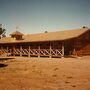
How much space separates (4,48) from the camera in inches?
1353

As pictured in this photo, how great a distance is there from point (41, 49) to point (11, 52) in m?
7.72

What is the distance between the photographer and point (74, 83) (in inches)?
376

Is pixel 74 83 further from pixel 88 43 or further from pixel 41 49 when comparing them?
pixel 88 43

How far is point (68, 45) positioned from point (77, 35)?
289 centimetres

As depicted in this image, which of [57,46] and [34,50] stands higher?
[57,46]

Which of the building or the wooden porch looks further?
the building

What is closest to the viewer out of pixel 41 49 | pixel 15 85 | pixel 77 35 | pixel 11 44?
pixel 15 85

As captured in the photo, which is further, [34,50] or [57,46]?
[34,50]

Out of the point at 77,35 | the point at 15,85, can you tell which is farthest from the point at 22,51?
the point at 15,85

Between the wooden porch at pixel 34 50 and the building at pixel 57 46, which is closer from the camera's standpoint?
the wooden porch at pixel 34 50

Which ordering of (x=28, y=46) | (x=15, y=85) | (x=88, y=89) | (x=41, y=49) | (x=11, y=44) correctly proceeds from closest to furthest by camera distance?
1. (x=88, y=89)
2. (x=15, y=85)
3. (x=41, y=49)
4. (x=28, y=46)
5. (x=11, y=44)

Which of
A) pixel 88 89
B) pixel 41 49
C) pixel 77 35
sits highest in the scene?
pixel 77 35

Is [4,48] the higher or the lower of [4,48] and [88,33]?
the lower

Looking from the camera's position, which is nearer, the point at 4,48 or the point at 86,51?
the point at 86,51
